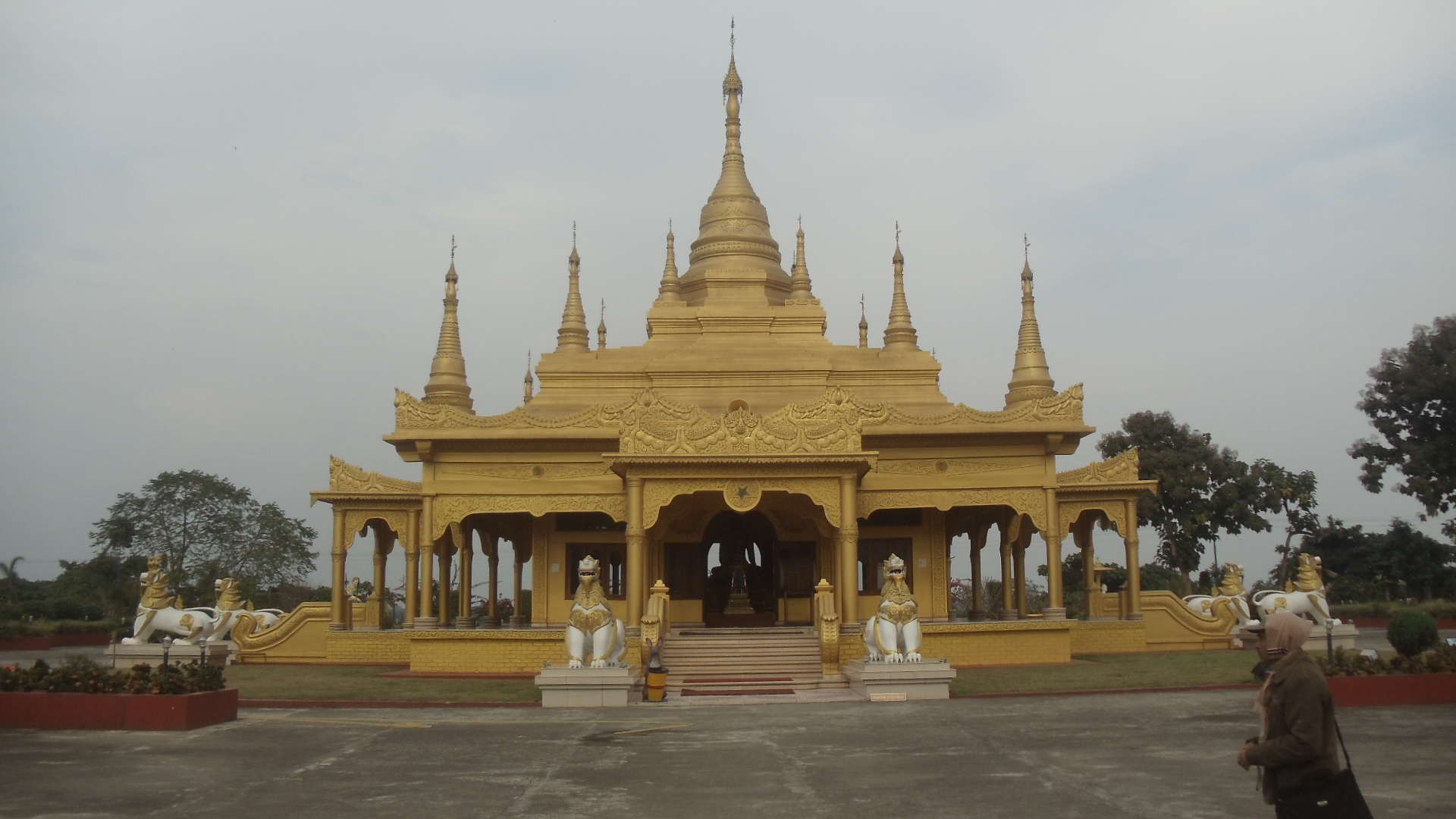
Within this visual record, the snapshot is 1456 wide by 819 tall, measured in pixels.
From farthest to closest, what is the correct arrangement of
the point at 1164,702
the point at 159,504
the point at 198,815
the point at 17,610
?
the point at 159,504 → the point at 17,610 → the point at 1164,702 → the point at 198,815

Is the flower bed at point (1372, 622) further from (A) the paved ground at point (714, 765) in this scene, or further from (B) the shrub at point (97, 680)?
(B) the shrub at point (97, 680)

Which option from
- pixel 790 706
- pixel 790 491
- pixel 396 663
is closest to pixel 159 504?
pixel 396 663

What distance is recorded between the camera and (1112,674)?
19.1 m

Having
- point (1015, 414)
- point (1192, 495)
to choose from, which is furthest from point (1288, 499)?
point (1015, 414)

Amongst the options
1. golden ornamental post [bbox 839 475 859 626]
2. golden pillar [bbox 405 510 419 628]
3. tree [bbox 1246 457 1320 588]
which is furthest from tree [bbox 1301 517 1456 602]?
golden pillar [bbox 405 510 419 628]

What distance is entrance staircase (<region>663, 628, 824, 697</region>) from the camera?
18.8 m

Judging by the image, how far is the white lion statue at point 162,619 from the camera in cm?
2319

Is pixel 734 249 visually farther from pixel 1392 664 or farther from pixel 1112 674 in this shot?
pixel 1392 664

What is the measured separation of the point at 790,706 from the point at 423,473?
10307 millimetres

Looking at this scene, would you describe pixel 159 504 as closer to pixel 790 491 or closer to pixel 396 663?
pixel 396 663

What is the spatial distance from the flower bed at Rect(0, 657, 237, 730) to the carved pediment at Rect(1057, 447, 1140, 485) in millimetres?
17015

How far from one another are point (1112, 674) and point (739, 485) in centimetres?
657

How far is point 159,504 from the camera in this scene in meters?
48.6

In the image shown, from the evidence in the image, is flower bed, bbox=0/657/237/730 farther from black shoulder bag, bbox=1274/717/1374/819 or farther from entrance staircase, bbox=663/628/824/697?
black shoulder bag, bbox=1274/717/1374/819
